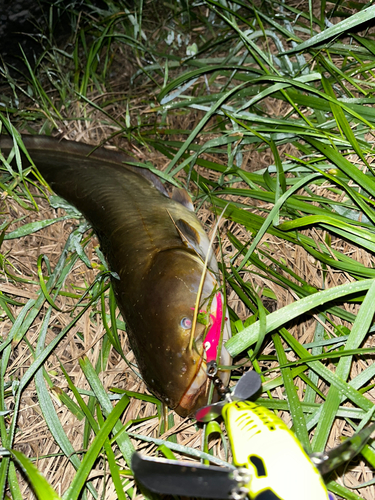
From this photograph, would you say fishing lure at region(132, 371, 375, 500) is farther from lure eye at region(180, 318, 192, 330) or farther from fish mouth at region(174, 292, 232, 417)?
lure eye at region(180, 318, 192, 330)

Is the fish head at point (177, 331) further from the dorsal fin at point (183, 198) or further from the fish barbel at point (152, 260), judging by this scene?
the dorsal fin at point (183, 198)

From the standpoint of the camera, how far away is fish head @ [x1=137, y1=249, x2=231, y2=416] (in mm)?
1808

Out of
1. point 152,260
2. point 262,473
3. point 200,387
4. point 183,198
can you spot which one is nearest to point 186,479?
point 262,473

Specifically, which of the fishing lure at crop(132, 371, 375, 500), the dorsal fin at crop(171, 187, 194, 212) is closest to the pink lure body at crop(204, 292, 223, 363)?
the fishing lure at crop(132, 371, 375, 500)

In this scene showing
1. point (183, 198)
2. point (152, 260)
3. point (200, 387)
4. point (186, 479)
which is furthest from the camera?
point (183, 198)

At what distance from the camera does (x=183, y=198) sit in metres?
2.61

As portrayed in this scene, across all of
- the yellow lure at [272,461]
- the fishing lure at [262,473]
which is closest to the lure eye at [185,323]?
the yellow lure at [272,461]

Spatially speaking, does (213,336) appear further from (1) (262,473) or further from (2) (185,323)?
(1) (262,473)

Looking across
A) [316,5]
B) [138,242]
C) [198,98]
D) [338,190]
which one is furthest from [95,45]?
[338,190]

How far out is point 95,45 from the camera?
11.3 feet

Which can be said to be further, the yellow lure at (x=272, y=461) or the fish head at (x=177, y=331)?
the fish head at (x=177, y=331)

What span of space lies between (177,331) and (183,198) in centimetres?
100

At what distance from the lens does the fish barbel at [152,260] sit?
184 centimetres

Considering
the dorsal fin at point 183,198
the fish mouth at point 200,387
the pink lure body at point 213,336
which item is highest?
the dorsal fin at point 183,198
